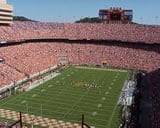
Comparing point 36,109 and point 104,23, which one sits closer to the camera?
point 36,109

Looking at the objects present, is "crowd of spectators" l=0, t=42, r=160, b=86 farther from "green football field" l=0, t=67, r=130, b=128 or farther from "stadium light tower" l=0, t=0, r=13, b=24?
"green football field" l=0, t=67, r=130, b=128

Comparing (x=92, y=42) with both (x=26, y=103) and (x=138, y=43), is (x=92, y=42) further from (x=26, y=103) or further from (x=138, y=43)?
(x=26, y=103)

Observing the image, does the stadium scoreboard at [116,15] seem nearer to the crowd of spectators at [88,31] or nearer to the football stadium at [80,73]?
the football stadium at [80,73]

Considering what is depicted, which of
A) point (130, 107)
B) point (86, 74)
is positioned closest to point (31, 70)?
point (86, 74)

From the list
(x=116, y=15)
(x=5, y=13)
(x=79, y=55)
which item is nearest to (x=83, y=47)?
(x=79, y=55)

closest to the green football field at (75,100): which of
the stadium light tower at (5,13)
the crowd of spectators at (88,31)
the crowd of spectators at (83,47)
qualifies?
the crowd of spectators at (83,47)

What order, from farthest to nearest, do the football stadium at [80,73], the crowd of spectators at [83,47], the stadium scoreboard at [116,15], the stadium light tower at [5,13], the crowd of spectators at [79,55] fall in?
the stadium scoreboard at [116,15] → the stadium light tower at [5,13] → the crowd of spectators at [83,47] → the crowd of spectators at [79,55] → the football stadium at [80,73]
